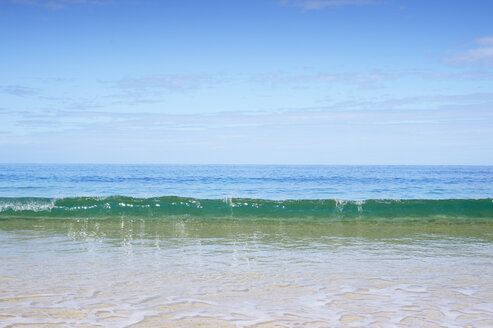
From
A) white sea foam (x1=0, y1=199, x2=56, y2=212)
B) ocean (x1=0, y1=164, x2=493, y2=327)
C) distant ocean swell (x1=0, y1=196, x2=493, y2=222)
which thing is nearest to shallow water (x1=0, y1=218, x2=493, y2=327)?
ocean (x1=0, y1=164, x2=493, y2=327)

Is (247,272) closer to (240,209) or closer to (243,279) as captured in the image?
(243,279)

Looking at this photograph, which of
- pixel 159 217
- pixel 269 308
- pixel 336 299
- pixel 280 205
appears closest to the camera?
pixel 269 308

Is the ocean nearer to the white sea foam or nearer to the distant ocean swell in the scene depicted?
the distant ocean swell

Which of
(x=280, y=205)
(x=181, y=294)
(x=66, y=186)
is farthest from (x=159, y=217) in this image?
(x=66, y=186)

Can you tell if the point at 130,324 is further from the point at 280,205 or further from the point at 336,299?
the point at 280,205

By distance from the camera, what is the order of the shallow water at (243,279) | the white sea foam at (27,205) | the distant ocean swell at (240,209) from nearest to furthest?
the shallow water at (243,279) < the distant ocean swell at (240,209) < the white sea foam at (27,205)

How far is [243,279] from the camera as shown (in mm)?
5789

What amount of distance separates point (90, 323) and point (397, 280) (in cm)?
388

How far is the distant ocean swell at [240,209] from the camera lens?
15516 millimetres

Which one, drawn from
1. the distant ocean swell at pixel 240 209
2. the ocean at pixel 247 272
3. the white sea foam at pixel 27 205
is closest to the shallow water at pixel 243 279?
the ocean at pixel 247 272

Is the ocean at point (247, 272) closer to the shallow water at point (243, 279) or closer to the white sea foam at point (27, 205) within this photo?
the shallow water at point (243, 279)

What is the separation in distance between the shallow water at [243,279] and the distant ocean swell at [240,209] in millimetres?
5011

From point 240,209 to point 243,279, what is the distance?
34.6ft

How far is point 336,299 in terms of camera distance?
483 centimetres
